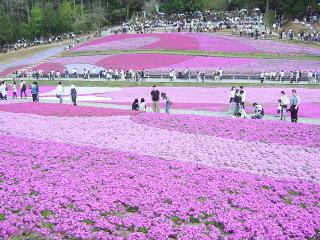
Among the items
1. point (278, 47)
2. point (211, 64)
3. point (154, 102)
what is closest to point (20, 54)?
point (211, 64)

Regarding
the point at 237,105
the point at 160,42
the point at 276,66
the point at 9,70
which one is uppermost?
the point at 160,42

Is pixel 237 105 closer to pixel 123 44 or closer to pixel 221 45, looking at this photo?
pixel 221 45

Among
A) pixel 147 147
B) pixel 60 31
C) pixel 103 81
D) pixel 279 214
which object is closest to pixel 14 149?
pixel 147 147

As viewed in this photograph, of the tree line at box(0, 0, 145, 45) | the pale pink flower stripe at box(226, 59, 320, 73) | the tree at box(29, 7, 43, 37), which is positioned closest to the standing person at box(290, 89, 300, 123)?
the pale pink flower stripe at box(226, 59, 320, 73)

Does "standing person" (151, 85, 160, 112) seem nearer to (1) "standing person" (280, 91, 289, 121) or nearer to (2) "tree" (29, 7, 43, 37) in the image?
(1) "standing person" (280, 91, 289, 121)

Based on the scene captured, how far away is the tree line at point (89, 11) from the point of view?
82.9 m

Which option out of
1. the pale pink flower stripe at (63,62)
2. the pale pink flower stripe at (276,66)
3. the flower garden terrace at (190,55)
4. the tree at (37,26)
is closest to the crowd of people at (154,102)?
the flower garden terrace at (190,55)

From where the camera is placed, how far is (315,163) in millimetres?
16469

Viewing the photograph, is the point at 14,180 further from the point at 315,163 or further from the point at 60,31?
the point at 60,31

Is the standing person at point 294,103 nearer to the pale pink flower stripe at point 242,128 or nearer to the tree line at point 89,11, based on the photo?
the pale pink flower stripe at point 242,128

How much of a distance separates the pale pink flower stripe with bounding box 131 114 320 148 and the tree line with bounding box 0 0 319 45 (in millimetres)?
61741

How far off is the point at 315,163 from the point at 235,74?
3349 centimetres

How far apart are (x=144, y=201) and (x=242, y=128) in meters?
10.5

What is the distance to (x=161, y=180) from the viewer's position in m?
13.9
